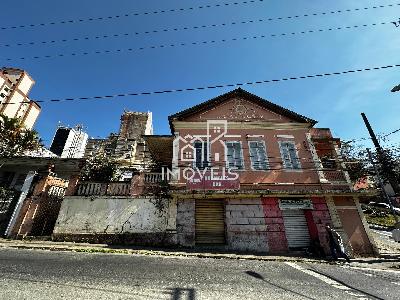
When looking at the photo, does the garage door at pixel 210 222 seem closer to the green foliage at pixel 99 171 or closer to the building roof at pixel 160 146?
the building roof at pixel 160 146

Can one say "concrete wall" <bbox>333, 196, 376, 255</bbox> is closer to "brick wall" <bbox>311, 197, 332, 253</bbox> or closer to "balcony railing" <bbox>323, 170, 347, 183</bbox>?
"brick wall" <bbox>311, 197, 332, 253</bbox>

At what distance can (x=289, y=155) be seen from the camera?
16.4 metres

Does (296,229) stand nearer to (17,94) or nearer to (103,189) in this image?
(103,189)

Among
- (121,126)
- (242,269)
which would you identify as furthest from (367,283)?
(121,126)

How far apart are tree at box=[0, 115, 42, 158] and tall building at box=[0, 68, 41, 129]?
57.4 feet

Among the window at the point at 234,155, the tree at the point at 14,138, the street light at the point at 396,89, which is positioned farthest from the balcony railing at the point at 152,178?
the street light at the point at 396,89

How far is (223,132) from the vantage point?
16891 mm

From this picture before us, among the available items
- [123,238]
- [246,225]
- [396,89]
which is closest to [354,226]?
[246,225]

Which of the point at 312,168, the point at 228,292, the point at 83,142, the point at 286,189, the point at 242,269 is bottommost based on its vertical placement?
the point at 228,292

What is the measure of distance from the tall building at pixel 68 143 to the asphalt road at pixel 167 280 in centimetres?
2402

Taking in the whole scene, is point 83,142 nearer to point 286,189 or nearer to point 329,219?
point 286,189

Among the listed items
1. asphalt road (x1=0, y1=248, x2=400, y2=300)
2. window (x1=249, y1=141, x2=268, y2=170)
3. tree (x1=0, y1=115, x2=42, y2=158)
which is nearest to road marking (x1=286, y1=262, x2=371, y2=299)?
asphalt road (x1=0, y1=248, x2=400, y2=300)

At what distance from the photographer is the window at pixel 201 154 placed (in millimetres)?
15630

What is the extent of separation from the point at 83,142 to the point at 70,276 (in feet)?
103
